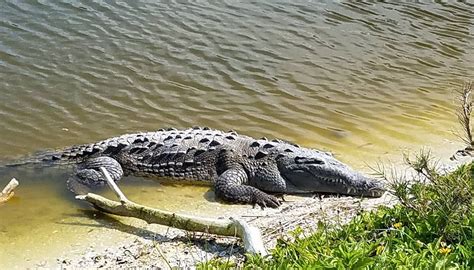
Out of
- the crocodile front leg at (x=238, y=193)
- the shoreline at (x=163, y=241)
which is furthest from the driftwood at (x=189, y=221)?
the crocodile front leg at (x=238, y=193)

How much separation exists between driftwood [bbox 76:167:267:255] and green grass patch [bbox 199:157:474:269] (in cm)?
21

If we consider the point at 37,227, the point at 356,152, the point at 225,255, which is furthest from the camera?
the point at 356,152

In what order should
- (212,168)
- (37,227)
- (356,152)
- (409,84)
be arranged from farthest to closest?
1. (409,84)
2. (356,152)
3. (212,168)
4. (37,227)

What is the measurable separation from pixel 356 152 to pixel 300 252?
3.45m

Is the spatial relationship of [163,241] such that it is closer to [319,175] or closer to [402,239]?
[402,239]

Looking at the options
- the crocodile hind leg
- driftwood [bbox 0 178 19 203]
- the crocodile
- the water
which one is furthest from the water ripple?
driftwood [bbox 0 178 19 203]

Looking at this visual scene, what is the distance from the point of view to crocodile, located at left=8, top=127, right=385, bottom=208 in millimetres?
6555

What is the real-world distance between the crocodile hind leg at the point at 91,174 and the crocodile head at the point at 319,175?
1.67 m

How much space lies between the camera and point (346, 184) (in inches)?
251

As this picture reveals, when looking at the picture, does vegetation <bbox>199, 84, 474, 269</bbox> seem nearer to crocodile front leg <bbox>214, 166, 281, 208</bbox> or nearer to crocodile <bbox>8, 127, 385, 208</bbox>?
crocodile front leg <bbox>214, 166, 281, 208</bbox>

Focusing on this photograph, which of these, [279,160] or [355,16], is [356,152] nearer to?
[279,160]

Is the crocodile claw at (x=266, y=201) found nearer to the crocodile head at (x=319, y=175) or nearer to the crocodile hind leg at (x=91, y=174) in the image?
the crocodile head at (x=319, y=175)

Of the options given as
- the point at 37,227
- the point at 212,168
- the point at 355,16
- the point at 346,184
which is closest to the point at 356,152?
the point at 346,184

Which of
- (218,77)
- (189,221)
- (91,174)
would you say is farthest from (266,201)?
(218,77)
